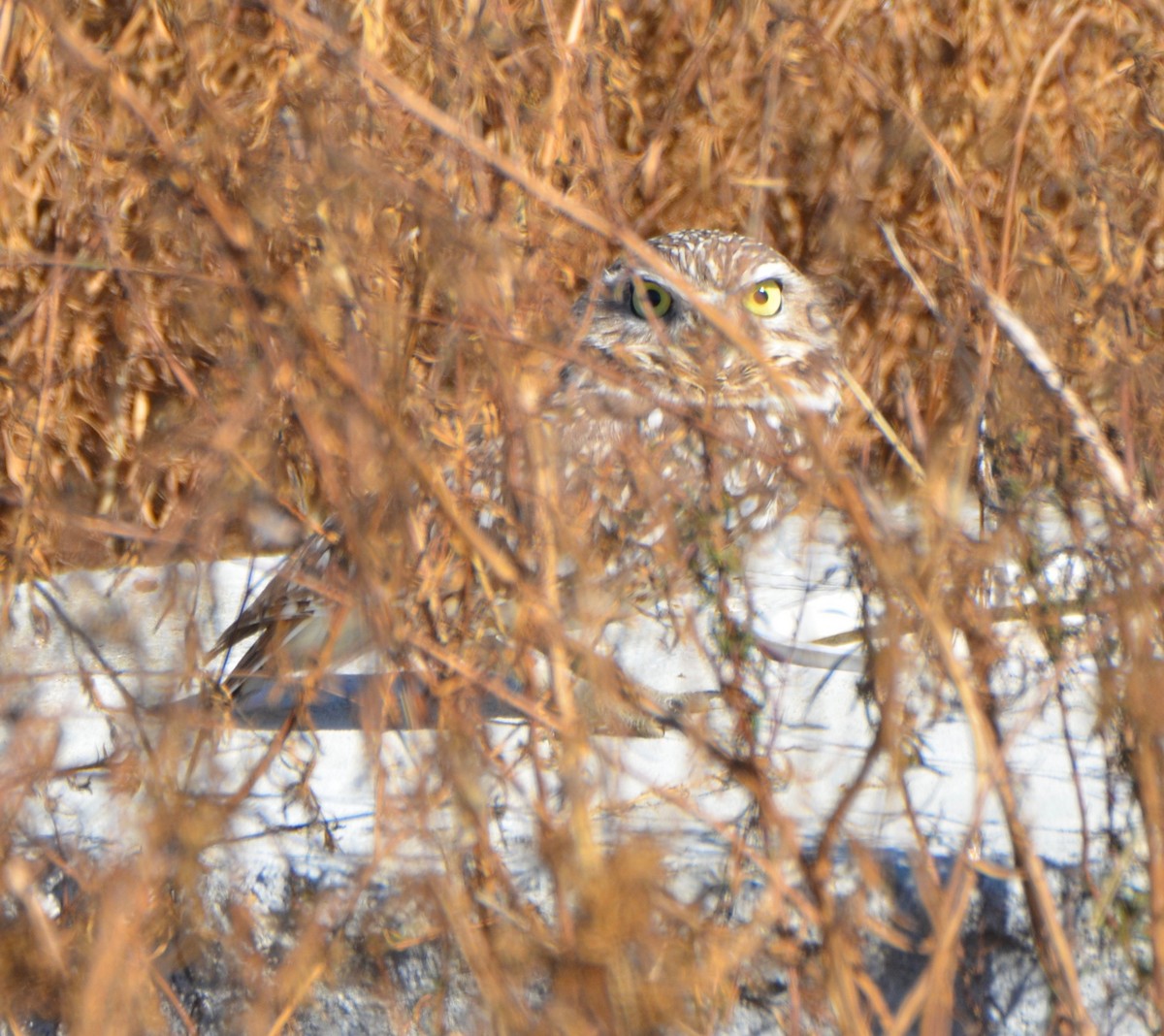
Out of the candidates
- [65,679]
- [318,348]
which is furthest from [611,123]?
[318,348]

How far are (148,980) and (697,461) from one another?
1.37m

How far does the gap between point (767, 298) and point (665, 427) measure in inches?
28.2

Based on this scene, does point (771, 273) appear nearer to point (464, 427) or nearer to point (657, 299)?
point (657, 299)

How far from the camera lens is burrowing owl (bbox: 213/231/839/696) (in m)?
1.52

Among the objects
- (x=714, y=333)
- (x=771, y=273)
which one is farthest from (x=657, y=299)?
(x=714, y=333)

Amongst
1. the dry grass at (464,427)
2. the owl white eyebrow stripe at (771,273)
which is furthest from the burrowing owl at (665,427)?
the dry grass at (464,427)

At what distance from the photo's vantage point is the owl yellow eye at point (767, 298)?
10.2ft

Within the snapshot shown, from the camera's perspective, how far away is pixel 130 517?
3262mm

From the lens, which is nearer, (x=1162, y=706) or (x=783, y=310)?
(x=1162, y=706)

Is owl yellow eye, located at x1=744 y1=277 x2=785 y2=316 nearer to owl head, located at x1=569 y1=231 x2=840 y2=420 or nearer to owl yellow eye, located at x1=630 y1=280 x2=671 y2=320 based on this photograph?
owl head, located at x1=569 y1=231 x2=840 y2=420

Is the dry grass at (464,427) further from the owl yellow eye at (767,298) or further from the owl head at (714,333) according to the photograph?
the owl yellow eye at (767,298)

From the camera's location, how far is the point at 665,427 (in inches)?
102

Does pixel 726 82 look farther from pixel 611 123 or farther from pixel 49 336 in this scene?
pixel 49 336

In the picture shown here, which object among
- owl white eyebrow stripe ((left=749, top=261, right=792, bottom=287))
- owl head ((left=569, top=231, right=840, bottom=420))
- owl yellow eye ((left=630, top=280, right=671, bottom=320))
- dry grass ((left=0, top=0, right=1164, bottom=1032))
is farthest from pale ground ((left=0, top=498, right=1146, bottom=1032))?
owl white eyebrow stripe ((left=749, top=261, right=792, bottom=287))
